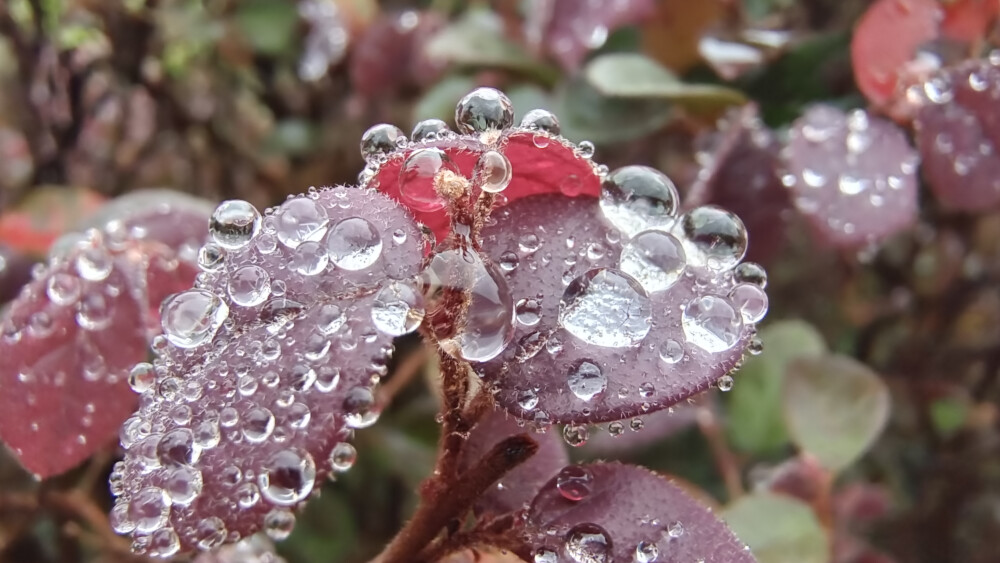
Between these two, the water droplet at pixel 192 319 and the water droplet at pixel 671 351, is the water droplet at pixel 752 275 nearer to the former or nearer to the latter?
the water droplet at pixel 671 351

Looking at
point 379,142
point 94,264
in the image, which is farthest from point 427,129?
point 94,264

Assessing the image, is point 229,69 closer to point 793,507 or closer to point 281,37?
point 281,37

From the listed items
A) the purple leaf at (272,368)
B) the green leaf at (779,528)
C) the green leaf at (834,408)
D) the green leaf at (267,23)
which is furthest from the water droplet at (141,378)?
the green leaf at (267,23)

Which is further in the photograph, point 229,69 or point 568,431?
point 229,69

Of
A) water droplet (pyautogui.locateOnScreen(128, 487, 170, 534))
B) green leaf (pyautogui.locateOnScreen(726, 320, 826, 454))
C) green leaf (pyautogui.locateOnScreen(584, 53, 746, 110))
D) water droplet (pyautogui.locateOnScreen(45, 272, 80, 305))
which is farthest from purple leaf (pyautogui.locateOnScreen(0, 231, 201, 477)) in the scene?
green leaf (pyautogui.locateOnScreen(726, 320, 826, 454))

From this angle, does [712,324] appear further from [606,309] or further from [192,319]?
[192,319]

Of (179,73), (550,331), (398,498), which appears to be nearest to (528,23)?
(179,73)

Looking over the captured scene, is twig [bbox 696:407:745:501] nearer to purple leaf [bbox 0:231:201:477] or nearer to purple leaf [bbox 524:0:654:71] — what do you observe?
purple leaf [bbox 524:0:654:71]
